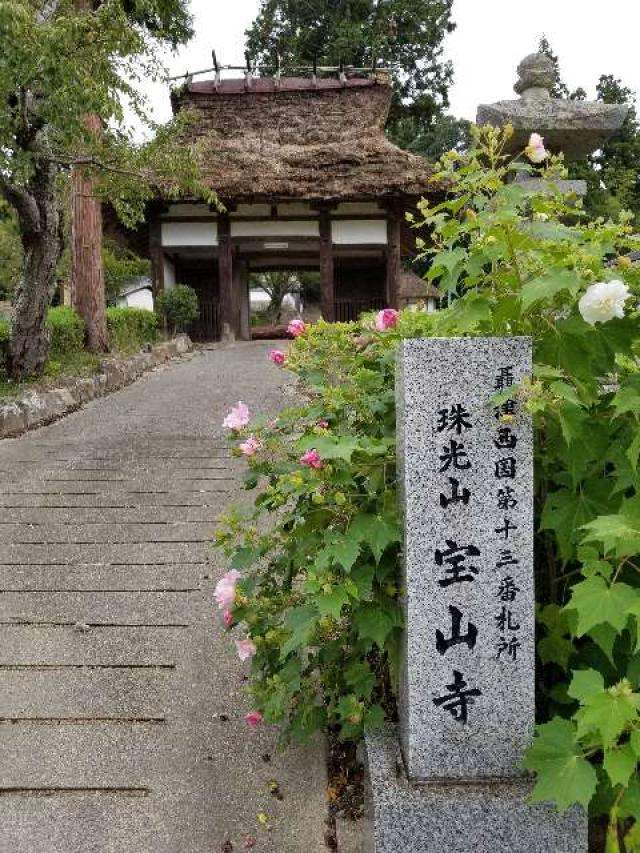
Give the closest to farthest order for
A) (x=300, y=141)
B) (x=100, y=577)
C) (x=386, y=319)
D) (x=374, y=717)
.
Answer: (x=374, y=717) → (x=386, y=319) → (x=100, y=577) → (x=300, y=141)

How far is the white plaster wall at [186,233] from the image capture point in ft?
51.8

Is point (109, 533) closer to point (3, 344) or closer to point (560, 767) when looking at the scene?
point (560, 767)

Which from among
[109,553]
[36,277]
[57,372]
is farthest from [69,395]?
[109,553]

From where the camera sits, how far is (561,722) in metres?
1.76

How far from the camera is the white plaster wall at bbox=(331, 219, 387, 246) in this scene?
1587 cm

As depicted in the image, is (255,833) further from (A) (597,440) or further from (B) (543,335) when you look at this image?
(B) (543,335)

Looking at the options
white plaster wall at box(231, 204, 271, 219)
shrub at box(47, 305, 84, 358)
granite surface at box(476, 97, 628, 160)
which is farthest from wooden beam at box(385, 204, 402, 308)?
granite surface at box(476, 97, 628, 160)

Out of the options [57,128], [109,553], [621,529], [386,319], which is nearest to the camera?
[621,529]

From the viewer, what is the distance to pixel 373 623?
196 cm

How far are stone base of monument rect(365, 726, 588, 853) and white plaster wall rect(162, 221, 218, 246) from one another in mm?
15182

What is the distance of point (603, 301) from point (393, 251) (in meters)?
14.8

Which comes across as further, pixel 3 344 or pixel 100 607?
pixel 3 344

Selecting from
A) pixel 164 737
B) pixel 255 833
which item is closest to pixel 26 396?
pixel 164 737

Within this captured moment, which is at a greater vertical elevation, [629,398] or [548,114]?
[548,114]
